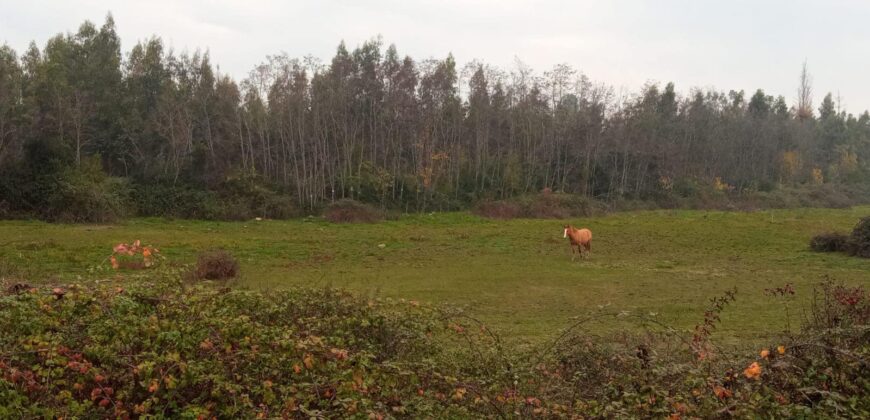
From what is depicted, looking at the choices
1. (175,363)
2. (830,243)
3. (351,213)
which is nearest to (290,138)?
(351,213)

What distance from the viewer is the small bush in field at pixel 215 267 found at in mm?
14602

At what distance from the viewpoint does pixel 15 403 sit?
3955 mm

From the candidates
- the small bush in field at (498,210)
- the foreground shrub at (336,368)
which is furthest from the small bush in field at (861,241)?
the foreground shrub at (336,368)

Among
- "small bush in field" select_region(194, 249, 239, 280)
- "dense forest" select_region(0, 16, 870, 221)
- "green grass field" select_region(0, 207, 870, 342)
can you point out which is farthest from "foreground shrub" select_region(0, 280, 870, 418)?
"dense forest" select_region(0, 16, 870, 221)

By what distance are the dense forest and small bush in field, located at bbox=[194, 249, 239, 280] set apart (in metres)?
15.4

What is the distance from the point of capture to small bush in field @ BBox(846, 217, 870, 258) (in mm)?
20500

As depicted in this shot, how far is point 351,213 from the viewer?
32.2 meters

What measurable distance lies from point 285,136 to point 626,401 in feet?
115

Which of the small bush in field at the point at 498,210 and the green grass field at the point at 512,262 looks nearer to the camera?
the green grass field at the point at 512,262

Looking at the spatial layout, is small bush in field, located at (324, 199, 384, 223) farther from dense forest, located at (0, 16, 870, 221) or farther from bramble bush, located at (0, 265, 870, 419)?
bramble bush, located at (0, 265, 870, 419)

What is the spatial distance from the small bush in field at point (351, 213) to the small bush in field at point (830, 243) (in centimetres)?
1949

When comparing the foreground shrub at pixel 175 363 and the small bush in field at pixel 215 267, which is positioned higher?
the foreground shrub at pixel 175 363

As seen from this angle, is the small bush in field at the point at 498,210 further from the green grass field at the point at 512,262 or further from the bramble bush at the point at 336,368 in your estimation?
the bramble bush at the point at 336,368

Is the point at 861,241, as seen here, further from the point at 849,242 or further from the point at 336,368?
the point at 336,368
